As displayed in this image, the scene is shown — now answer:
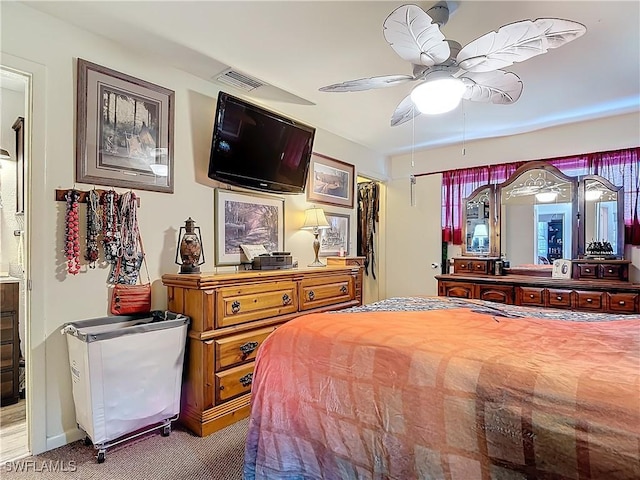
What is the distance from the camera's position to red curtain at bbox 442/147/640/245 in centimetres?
358

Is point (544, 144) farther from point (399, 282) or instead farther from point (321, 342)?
point (321, 342)

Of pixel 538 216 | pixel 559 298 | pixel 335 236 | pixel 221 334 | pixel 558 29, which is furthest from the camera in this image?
pixel 335 236

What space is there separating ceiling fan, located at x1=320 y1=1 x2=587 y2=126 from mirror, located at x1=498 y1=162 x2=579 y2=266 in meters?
2.10

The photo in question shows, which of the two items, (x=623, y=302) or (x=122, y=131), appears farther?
(x=623, y=302)

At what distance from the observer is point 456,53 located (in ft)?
6.55

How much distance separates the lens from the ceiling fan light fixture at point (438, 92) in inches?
77.7

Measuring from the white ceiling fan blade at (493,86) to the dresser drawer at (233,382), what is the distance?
2383 mm

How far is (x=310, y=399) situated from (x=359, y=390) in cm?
25

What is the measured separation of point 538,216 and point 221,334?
3.66 metres

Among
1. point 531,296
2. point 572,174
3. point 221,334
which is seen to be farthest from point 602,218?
point 221,334

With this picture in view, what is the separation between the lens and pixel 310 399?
4.93 feet

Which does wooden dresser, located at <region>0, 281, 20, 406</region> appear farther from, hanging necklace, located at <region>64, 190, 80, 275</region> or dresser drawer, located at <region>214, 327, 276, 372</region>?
dresser drawer, located at <region>214, 327, 276, 372</region>

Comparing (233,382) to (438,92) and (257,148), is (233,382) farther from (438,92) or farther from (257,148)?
(438,92)

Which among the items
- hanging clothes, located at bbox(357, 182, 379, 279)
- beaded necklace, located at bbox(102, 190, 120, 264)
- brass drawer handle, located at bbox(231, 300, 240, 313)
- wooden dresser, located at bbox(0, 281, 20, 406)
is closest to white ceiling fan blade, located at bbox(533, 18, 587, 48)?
brass drawer handle, located at bbox(231, 300, 240, 313)
